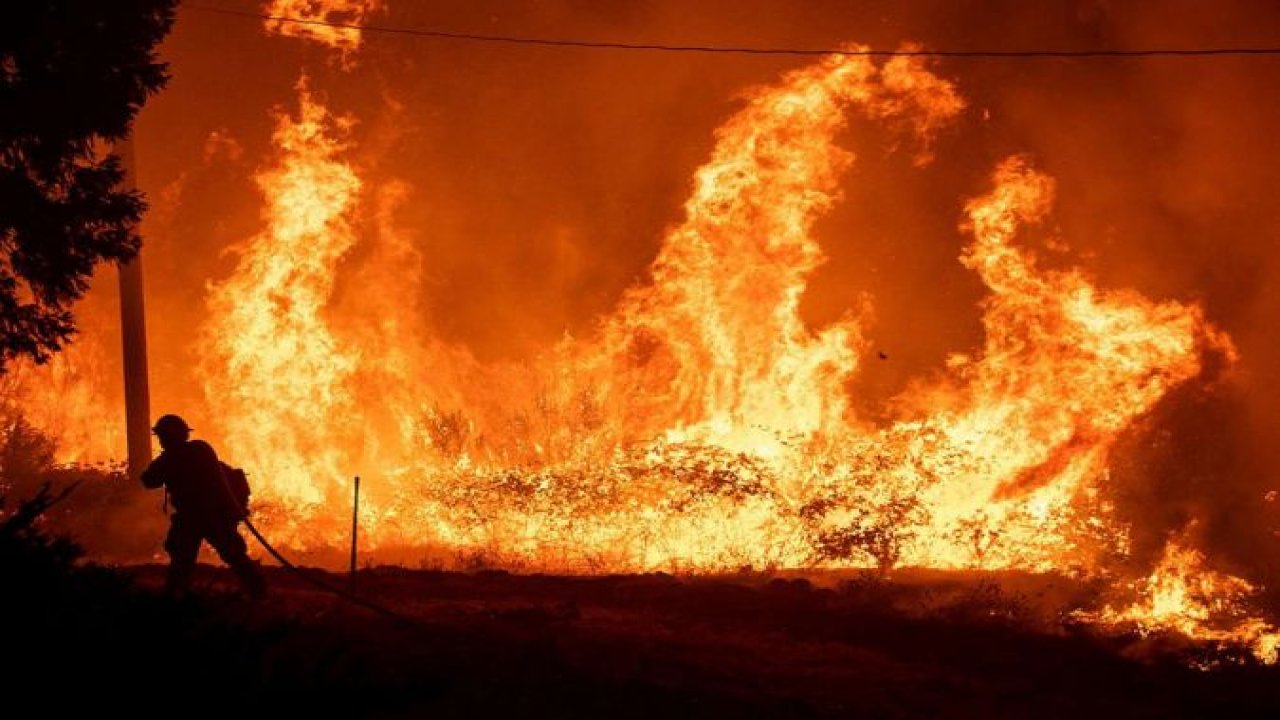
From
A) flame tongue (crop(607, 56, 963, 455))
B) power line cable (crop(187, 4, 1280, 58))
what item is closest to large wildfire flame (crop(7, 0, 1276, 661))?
flame tongue (crop(607, 56, 963, 455))

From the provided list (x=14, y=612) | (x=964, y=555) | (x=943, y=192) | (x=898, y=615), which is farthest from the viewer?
(x=943, y=192)

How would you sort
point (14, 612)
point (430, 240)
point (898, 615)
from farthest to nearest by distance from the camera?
1. point (430, 240)
2. point (898, 615)
3. point (14, 612)

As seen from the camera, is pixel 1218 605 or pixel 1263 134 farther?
pixel 1263 134

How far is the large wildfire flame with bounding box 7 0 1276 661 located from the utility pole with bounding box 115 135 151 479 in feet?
7.22

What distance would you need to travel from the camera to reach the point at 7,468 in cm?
1792

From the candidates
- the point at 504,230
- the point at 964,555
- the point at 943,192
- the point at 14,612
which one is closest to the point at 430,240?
the point at 504,230

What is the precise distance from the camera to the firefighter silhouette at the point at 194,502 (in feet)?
31.3

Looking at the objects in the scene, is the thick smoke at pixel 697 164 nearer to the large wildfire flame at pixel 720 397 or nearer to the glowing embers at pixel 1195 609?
the large wildfire flame at pixel 720 397

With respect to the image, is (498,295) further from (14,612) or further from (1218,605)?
(14,612)

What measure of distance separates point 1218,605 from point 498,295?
50.8 feet

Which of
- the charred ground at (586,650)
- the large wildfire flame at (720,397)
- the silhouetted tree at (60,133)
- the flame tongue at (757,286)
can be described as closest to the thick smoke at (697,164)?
the large wildfire flame at (720,397)

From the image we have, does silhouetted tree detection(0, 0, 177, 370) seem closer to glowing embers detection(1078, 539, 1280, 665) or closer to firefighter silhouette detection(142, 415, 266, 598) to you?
firefighter silhouette detection(142, 415, 266, 598)

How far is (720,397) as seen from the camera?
60.4 ft

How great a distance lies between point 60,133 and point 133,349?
21.2 ft
